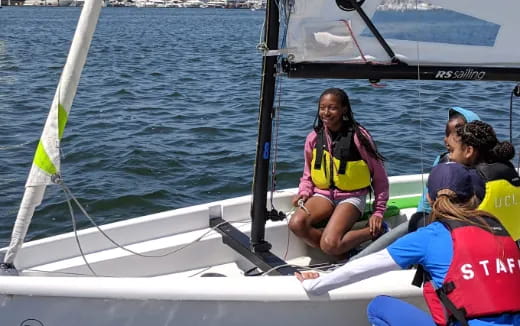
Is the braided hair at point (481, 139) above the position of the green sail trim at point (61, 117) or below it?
below

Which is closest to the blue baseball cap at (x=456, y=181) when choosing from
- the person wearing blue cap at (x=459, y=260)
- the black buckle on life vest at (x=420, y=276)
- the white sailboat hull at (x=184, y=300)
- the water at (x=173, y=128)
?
the person wearing blue cap at (x=459, y=260)

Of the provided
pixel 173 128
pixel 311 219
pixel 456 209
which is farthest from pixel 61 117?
pixel 173 128

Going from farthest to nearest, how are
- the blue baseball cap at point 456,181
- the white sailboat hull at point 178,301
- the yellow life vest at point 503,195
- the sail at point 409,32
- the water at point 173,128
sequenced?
the water at point 173,128, the sail at point 409,32, the yellow life vest at point 503,195, the white sailboat hull at point 178,301, the blue baseball cap at point 456,181

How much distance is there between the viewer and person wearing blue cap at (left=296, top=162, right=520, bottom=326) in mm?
2141

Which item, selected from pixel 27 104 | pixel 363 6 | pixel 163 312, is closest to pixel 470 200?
pixel 363 6

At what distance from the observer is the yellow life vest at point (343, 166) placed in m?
3.41

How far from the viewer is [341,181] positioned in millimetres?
3418

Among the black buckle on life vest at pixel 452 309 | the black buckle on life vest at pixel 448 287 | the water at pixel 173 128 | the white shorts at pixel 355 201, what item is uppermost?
the black buckle on life vest at pixel 448 287

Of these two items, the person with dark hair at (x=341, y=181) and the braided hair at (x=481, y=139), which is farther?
the person with dark hair at (x=341, y=181)

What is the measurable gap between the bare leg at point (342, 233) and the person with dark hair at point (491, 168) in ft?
2.35

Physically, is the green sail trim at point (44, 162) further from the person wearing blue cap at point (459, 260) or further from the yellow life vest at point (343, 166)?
the yellow life vest at point (343, 166)

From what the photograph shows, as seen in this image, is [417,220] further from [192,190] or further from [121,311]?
[192,190]

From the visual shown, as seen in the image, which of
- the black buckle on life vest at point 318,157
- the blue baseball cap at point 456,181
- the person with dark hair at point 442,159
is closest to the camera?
the blue baseball cap at point 456,181

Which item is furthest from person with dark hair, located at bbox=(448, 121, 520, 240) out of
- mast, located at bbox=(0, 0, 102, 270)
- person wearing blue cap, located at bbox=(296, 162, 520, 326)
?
mast, located at bbox=(0, 0, 102, 270)
